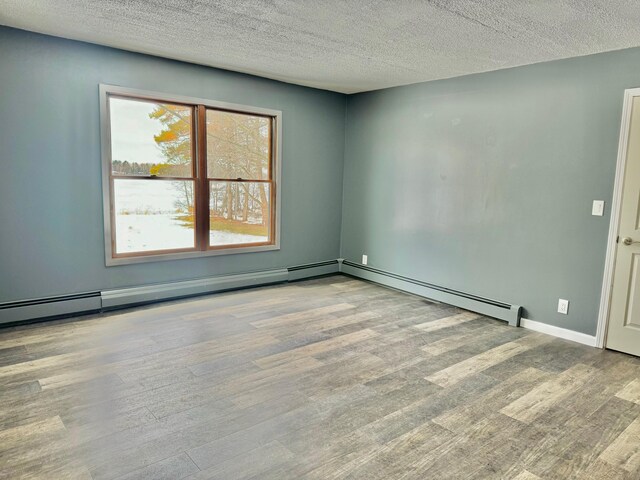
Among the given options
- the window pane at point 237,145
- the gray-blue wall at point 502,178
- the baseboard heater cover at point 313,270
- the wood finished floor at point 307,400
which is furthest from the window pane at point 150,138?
the gray-blue wall at point 502,178

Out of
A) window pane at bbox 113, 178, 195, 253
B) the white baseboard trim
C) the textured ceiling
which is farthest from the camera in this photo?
window pane at bbox 113, 178, 195, 253

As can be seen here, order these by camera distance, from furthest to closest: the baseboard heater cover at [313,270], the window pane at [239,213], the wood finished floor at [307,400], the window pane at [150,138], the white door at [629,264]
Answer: the baseboard heater cover at [313,270]
the window pane at [239,213]
the window pane at [150,138]
the white door at [629,264]
the wood finished floor at [307,400]

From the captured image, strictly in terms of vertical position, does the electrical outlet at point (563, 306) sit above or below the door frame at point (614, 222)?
below

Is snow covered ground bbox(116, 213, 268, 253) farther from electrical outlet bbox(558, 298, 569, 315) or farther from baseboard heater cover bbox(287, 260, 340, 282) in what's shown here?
electrical outlet bbox(558, 298, 569, 315)

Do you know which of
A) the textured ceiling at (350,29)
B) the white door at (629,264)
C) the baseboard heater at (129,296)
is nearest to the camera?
the textured ceiling at (350,29)

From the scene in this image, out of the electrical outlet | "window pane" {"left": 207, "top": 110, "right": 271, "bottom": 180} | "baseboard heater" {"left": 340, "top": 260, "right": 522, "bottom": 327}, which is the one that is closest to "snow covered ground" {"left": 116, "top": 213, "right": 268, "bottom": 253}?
"window pane" {"left": 207, "top": 110, "right": 271, "bottom": 180}

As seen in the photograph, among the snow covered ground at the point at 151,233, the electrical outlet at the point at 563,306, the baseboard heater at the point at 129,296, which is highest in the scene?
the snow covered ground at the point at 151,233

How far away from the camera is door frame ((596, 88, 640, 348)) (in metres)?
3.52

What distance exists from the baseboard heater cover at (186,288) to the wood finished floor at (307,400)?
0.19 metres

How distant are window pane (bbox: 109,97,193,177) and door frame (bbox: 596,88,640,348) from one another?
413cm

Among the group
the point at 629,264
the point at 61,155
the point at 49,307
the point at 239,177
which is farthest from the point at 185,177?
the point at 629,264

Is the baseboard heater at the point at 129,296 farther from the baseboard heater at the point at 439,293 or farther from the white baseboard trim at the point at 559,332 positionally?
the white baseboard trim at the point at 559,332

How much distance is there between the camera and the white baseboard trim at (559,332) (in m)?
3.81

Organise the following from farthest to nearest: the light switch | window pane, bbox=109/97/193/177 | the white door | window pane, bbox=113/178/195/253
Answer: window pane, bbox=113/178/195/253 < window pane, bbox=109/97/193/177 < the light switch < the white door
